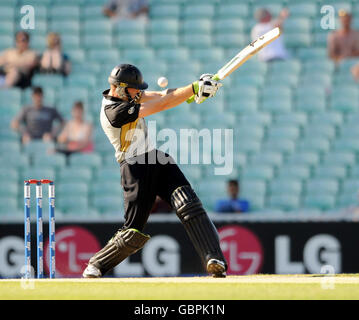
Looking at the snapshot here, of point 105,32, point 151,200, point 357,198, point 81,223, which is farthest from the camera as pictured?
point 105,32

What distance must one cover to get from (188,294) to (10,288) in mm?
1147

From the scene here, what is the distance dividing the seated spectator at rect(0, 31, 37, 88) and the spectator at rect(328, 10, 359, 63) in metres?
3.94

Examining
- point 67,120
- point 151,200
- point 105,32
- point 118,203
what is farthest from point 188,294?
→ point 105,32

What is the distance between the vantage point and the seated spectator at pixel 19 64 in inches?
442

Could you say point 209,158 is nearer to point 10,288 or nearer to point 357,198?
point 357,198

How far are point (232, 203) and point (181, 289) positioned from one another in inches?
168

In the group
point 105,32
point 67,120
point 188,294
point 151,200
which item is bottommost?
point 188,294

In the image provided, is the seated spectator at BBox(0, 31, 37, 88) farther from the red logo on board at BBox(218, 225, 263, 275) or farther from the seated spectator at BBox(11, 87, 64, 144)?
the red logo on board at BBox(218, 225, 263, 275)

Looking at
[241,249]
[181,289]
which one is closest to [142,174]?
[181,289]

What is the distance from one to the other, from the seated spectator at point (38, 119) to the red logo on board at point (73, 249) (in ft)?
6.31

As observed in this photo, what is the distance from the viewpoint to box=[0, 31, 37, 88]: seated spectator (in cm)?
1124

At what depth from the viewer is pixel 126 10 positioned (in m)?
12.0

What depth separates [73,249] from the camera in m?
9.07

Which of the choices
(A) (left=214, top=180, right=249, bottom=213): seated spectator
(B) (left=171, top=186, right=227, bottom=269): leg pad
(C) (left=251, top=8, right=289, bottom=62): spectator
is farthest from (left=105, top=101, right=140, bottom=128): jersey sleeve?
(C) (left=251, top=8, right=289, bottom=62): spectator
